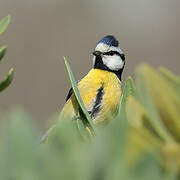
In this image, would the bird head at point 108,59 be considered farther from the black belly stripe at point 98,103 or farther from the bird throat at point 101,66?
the black belly stripe at point 98,103

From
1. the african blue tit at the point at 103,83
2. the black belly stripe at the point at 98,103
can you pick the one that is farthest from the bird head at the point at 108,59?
the black belly stripe at the point at 98,103

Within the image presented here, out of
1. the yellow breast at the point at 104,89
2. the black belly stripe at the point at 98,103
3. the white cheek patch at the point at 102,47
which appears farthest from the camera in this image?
the white cheek patch at the point at 102,47

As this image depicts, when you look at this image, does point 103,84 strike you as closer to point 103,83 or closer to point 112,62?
point 103,83

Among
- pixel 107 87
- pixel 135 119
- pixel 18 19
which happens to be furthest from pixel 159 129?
pixel 18 19

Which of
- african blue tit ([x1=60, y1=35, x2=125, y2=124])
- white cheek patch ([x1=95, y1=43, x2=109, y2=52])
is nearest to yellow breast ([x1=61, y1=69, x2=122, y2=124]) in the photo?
african blue tit ([x1=60, y1=35, x2=125, y2=124])

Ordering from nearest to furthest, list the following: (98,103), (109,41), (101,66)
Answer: (98,103), (109,41), (101,66)

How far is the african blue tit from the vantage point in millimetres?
1858

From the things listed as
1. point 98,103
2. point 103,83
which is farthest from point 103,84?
point 98,103

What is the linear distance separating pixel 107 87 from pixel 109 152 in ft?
6.13

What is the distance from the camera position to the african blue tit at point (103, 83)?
1858 millimetres

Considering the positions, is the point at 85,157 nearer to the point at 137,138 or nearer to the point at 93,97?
the point at 137,138

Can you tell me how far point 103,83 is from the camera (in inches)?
86.5

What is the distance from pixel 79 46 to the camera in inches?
314

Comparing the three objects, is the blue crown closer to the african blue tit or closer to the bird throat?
the african blue tit
